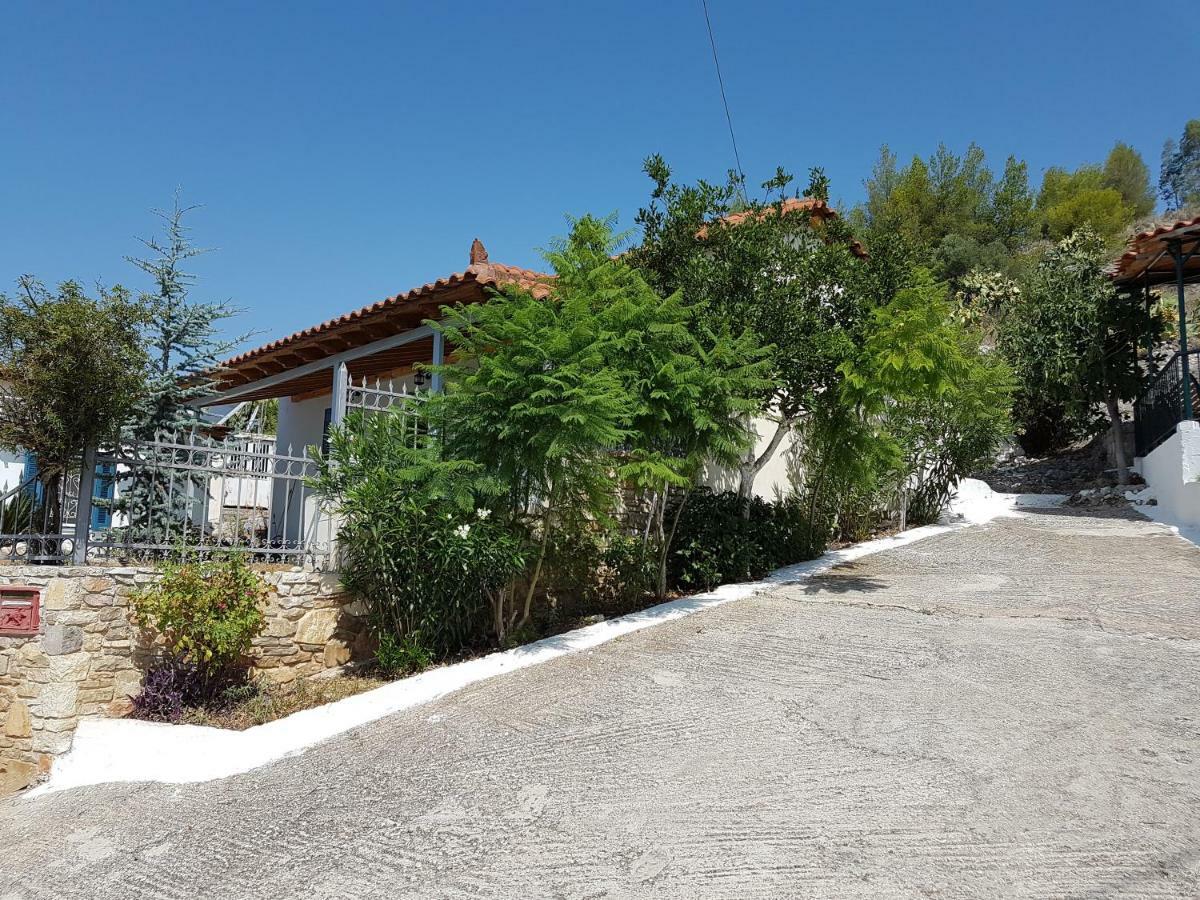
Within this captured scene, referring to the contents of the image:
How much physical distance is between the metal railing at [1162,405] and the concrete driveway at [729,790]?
24.9 feet

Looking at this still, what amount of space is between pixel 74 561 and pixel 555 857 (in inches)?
209

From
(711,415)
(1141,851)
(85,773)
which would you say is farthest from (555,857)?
(711,415)

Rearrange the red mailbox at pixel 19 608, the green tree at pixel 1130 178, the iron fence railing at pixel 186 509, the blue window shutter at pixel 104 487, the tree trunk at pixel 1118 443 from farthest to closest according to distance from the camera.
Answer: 1. the green tree at pixel 1130 178
2. the tree trunk at pixel 1118 443
3. the blue window shutter at pixel 104 487
4. the iron fence railing at pixel 186 509
5. the red mailbox at pixel 19 608

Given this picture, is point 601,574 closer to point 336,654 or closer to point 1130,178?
point 336,654

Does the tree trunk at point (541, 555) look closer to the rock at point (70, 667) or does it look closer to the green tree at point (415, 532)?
the green tree at point (415, 532)

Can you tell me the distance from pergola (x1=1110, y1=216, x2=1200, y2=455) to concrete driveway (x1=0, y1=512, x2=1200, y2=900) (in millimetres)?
7522

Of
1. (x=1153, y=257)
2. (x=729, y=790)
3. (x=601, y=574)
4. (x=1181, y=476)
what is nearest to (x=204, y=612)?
(x=601, y=574)

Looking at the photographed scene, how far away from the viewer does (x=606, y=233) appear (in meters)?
8.09

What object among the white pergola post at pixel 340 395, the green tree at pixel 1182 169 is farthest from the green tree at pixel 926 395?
the green tree at pixel 1182 169

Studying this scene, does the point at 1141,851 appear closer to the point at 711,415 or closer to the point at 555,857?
the point at 555,857

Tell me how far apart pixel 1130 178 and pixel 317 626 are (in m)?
43.7

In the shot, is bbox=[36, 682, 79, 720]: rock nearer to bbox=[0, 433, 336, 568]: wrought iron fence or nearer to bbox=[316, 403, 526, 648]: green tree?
bbox=[0, 433, 336, 568]: wrought iron fence

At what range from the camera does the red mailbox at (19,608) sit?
648 centimetres

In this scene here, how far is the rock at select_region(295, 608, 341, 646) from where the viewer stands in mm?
7363
